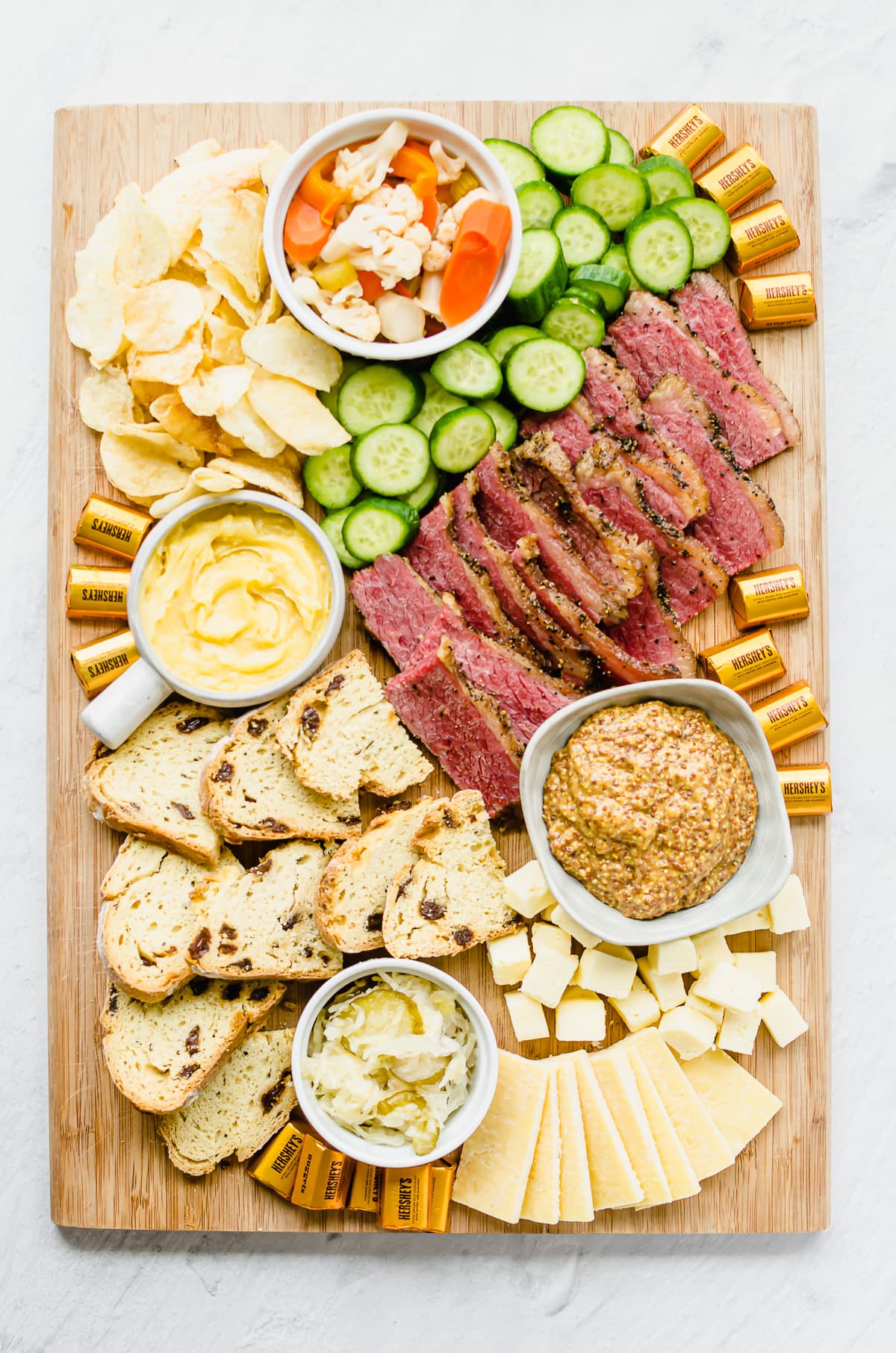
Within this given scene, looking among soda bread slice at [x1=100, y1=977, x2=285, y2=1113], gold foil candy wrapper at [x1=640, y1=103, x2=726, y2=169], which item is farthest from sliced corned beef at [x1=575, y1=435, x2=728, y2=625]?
soda bread slice at [x1=100, y1=977, x2=285, y2=1113]

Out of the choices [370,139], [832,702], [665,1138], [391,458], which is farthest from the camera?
[832,702]

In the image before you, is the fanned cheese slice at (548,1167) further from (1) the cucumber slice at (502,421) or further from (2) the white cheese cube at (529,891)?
(1) the cucumber slice at (502,421)

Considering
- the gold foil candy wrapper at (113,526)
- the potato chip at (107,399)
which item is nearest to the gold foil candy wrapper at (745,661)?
the gold foil candy wrapper at (113,526)

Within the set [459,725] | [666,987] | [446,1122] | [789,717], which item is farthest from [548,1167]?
[789,717]

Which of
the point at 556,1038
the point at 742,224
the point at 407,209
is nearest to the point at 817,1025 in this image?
the point at 556,1038

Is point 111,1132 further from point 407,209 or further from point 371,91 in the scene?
point 371,91

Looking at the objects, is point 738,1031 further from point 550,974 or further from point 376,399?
point 376,399

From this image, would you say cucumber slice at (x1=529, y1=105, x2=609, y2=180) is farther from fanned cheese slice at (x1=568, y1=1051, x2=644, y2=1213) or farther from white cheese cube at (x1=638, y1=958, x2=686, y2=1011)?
fanned cheese slice at (x1=568, y1=1051, x2=644, y2=1213)
